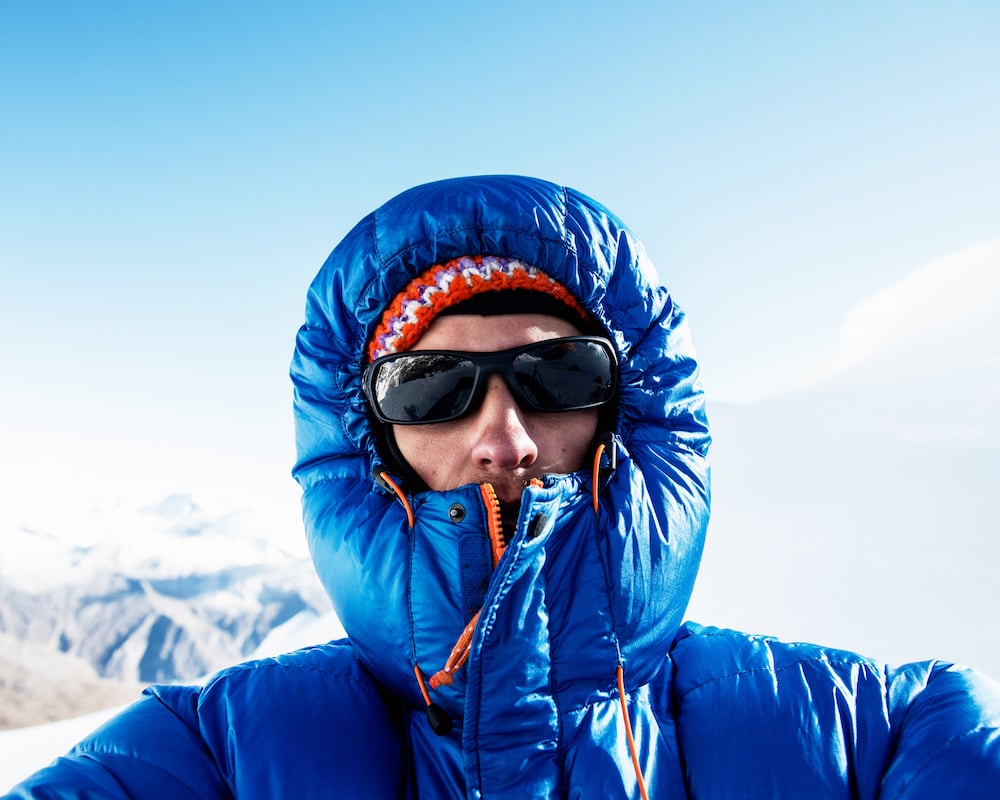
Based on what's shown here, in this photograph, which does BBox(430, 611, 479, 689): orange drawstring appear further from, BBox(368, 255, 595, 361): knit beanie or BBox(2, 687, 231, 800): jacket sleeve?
BBox(368, 255, 595, 361): knit beanie

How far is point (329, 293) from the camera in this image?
1570mm

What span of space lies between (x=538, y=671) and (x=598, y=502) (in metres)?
0.34

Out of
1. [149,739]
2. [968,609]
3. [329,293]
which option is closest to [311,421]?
[329,293]

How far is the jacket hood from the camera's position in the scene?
1255mm

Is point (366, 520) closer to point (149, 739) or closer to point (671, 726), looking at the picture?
point (149, 739)

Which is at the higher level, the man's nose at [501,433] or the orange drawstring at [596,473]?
the man's nose at [501,433]

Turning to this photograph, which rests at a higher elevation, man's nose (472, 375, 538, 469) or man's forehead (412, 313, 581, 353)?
man's forehead (412, 313, 581, 353)

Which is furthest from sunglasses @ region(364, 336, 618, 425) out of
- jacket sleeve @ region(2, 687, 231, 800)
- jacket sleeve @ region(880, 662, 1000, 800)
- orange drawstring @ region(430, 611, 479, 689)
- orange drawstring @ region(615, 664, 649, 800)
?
jacket sleeve @ region(880, 662, 1000, 800)

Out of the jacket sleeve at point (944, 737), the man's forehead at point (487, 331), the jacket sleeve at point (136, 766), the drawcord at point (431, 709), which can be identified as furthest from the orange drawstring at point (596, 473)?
the jacket sleeve at point (136, 766)

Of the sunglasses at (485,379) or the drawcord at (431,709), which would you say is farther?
the sunglasses at (485,379)

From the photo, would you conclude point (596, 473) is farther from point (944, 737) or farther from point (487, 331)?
point (944, 737)

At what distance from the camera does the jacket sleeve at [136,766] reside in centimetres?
106

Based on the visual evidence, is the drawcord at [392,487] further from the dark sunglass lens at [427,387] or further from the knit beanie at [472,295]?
the knit beanie at [472,295]

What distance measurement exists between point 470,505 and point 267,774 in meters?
0.57
